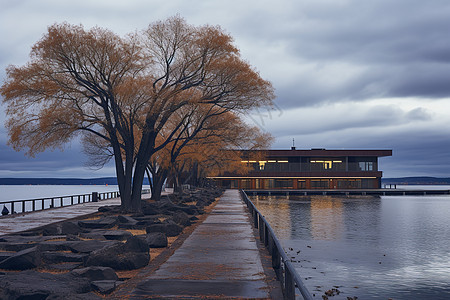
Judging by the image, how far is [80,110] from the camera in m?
30.6

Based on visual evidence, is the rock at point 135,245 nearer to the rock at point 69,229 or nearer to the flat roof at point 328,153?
the rock at point 69,229

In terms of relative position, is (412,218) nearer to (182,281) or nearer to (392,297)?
(392,297)

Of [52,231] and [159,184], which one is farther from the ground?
[159,184]

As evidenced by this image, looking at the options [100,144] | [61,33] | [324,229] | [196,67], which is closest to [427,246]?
[324,229]

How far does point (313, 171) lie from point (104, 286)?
328ft

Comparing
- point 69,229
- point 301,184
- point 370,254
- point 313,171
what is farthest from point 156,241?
point 301,184

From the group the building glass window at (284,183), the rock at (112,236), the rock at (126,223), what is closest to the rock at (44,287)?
the rock at (112,236)

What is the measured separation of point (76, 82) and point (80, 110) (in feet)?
A: 5.97

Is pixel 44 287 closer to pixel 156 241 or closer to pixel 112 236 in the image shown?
pixel 156 241

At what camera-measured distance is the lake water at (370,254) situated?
18797 mm

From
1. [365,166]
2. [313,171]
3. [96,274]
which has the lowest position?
[96,274]

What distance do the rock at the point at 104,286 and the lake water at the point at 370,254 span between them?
950 centimetres

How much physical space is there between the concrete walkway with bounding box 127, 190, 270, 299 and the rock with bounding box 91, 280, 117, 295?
0.52 metres

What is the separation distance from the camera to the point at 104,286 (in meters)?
9.83
